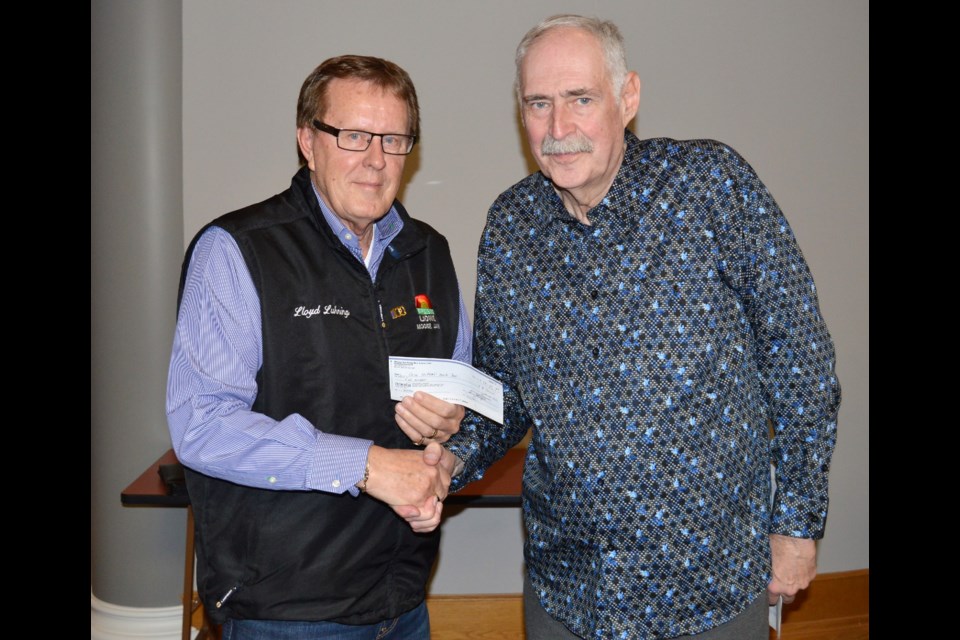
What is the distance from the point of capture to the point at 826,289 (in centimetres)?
440

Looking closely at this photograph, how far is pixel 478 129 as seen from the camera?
4137mm

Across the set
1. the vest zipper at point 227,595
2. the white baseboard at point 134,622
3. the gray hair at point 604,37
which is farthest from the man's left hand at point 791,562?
the white baseboard at point 134,622

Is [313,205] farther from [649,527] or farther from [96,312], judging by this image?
[96,312]

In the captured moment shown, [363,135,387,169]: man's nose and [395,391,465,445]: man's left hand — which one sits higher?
[363,135,387,169]: man's nose

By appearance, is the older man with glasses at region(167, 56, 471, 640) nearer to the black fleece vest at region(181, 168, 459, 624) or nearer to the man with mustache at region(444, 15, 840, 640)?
the black fleece vest at region(181, 168, 459, 624)

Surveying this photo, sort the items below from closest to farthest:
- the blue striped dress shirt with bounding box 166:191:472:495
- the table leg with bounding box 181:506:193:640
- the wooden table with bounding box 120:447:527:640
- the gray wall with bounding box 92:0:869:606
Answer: the blue striped dress shirt with bounding box 166:191:472:495 < the wooden table with bounding box 120:447:527:640 < the table leg with bounding box 181:506:193:640 < the gray wall with bounding box 92:0:869:606

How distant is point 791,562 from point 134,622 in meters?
3.08

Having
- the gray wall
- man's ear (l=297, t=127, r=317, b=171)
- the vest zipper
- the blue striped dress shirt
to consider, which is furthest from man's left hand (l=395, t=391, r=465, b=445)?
the gray wall

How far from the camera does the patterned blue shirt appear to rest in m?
1.91

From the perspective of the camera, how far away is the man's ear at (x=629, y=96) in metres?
2.09

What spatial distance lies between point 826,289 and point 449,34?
7.35ft

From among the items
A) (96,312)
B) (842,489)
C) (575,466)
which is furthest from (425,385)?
(842,489)

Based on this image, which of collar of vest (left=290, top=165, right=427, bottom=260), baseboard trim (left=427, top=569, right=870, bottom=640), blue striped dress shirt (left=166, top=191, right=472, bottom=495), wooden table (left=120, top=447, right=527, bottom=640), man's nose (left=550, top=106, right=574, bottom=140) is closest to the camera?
blue striped dress shirt (left=166, top=191, right=472, bottom=495)

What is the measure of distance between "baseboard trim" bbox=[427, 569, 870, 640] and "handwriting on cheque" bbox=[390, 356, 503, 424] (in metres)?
2.44
